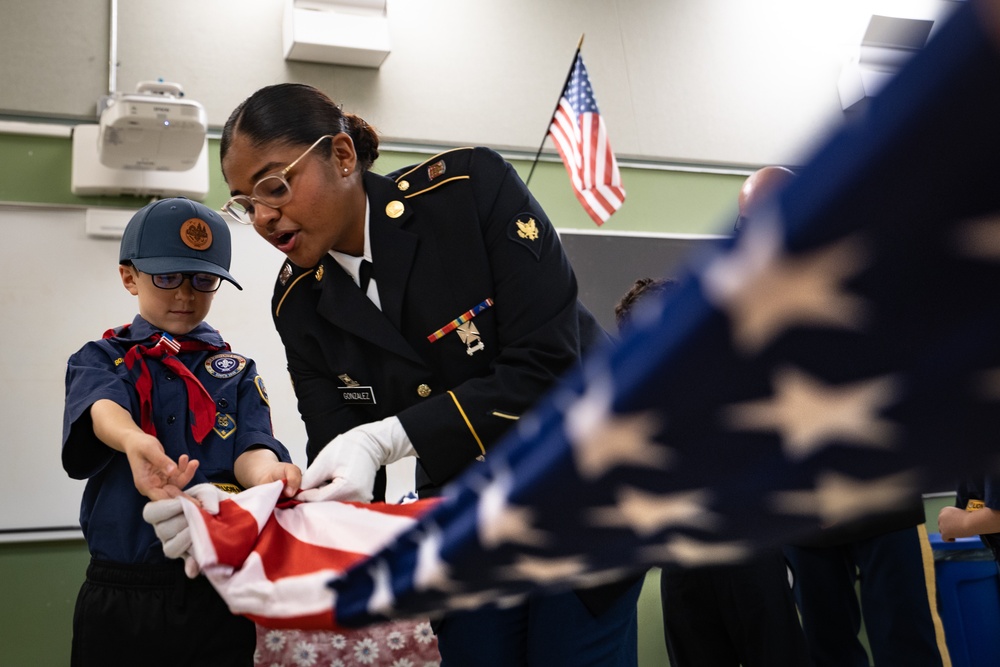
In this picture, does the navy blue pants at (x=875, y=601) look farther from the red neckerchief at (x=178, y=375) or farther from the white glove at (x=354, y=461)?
the red neckerchief at (x=178, y=375)

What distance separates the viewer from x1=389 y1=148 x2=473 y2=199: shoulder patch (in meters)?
1.60

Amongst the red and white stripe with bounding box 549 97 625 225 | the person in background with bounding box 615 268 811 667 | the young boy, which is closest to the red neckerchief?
the young boy

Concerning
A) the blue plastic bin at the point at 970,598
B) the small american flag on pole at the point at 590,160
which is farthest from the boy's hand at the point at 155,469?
the blue plastic bin at the point at 970,598

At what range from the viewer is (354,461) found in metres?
1.37

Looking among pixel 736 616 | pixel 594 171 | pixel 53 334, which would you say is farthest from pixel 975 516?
pixel 53 334

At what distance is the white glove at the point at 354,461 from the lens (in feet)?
4.48

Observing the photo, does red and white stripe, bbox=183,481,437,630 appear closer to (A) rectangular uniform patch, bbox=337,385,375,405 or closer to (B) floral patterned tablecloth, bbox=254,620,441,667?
(A) rectangular uniform patch, bbox=337,385,375,405

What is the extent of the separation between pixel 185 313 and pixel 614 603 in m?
1.01

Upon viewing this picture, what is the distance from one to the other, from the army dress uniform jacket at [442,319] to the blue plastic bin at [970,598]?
2.83 meters

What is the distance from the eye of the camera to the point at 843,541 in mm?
2656

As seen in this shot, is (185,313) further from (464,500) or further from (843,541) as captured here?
(843,541)

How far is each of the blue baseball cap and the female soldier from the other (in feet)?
0.47

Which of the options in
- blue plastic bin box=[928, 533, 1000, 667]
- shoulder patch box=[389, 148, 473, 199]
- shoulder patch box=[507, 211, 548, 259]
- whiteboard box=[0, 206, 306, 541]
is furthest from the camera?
blue plastic bin box=[928, 533, 1000, 667]

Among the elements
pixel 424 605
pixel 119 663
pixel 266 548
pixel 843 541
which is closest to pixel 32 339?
pixel 119 663
